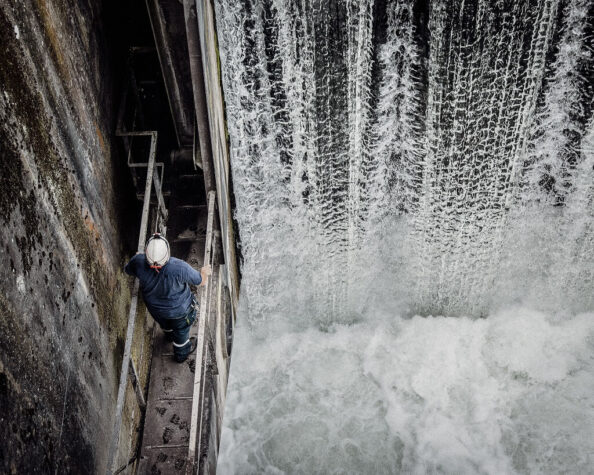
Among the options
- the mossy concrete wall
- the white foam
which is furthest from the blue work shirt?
the white foam

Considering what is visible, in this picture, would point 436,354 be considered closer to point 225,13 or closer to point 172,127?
point 172,127

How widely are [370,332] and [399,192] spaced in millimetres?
1809

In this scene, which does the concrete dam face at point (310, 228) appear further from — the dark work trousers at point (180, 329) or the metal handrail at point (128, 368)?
the dark work trousers at point (180, 329)

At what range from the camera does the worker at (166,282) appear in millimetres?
4449

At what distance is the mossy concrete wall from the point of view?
3.31m

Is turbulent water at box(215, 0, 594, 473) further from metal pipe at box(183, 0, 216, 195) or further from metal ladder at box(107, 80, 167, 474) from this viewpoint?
metal ladder at box(107, 80, 167, 474)

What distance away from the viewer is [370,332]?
7.32m

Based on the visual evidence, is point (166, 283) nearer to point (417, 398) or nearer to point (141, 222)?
point (141, 222)

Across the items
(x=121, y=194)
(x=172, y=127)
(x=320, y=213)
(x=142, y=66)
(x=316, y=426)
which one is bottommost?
(x=316, y=426)

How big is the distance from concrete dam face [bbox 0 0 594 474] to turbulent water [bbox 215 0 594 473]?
0.08 ft

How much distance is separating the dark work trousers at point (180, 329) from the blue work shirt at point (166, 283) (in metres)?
0.09

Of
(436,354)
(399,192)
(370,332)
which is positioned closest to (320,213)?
(399,192)

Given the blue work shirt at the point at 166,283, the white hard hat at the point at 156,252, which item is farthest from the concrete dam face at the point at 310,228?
the white hard hat at the point at 156,252

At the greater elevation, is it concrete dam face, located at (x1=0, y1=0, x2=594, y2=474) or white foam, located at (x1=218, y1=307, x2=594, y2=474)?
concrete dam face, located at (x1=0, y1=0, x2=594, y2=474)
